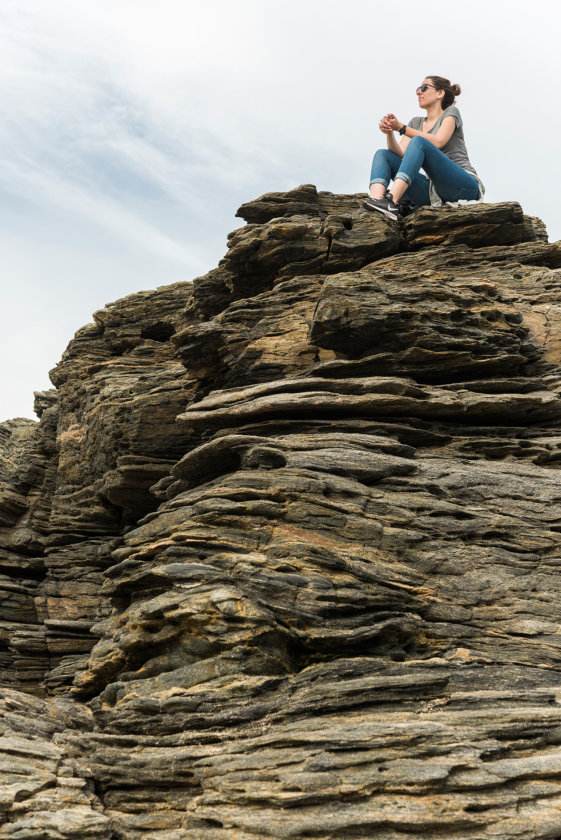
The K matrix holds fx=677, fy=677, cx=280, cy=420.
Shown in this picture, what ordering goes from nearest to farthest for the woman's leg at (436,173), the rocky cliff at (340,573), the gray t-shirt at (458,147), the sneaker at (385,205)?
the rocky cliff at (340,573) → the woman's leg at (436,173) → the sneaker at (385,205) → the gray t-shirt at (458,147)

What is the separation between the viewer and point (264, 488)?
63.4ft

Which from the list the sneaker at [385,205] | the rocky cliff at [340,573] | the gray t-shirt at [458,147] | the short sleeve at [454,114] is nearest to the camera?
the rocky cliff at [340,573]

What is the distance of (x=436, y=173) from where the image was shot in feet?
96.3

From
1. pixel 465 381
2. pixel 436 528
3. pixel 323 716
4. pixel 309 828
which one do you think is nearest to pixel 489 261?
pixel 465 381

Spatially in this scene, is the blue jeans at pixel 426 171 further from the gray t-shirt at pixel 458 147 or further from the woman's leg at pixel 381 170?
the gray t-shirt at pixel 458 147

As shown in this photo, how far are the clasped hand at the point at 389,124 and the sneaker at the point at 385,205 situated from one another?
2.60 m

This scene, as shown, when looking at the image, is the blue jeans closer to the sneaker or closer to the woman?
the woman

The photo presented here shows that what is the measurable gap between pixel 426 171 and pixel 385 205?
99.0 inches

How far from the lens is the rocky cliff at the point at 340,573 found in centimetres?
1352

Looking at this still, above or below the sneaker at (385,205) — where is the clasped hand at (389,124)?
above

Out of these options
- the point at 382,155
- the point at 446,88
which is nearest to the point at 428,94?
the point at 446,88

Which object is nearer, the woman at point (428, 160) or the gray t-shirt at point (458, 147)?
the woman at point (428, 160)

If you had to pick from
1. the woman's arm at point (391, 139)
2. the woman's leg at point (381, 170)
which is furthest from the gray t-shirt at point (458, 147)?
the woman's leg at point (381, 170)

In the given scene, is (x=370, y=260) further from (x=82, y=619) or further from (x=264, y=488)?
(x=82, y=619)
